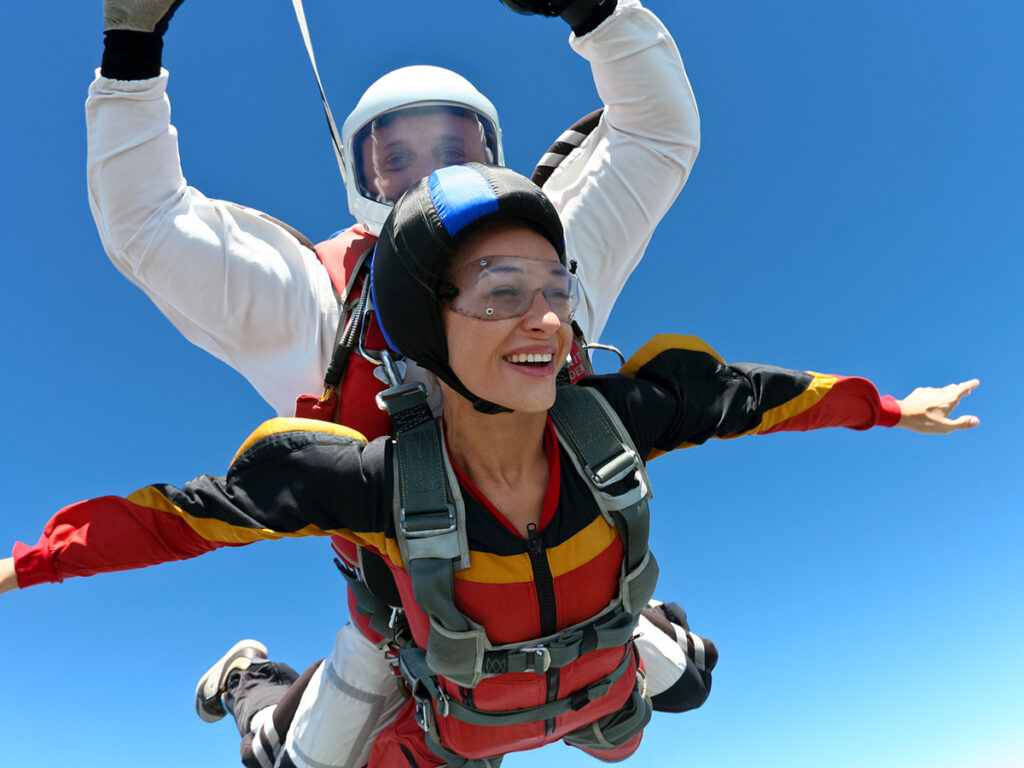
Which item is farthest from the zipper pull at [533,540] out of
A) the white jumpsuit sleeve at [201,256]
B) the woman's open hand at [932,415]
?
the woman's open hand at [932,415]

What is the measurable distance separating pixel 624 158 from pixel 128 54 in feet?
5.70

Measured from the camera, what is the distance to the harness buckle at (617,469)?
2.12m

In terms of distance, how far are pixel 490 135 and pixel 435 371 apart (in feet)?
4.02

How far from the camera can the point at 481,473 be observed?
2195 mm

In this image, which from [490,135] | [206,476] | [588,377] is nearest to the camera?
[206,476]

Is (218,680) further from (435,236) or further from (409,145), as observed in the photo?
(435,236)

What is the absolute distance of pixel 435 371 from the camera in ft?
7.07

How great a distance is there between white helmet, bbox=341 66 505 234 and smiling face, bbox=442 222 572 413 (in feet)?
2.69

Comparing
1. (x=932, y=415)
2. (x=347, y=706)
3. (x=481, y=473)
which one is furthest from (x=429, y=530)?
(x=932, y=415)

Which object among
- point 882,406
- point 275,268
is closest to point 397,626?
point 275,268

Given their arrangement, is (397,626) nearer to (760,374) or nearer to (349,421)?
(349,421)

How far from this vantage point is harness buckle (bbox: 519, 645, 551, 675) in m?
2.21

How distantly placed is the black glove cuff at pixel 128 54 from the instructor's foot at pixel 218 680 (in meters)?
3.44

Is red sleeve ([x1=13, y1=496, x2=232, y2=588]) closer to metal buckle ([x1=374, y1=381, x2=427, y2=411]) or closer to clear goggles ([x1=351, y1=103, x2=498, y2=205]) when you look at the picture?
metal buckle ([x1=374, y1=381, x2=427, y2=411])
